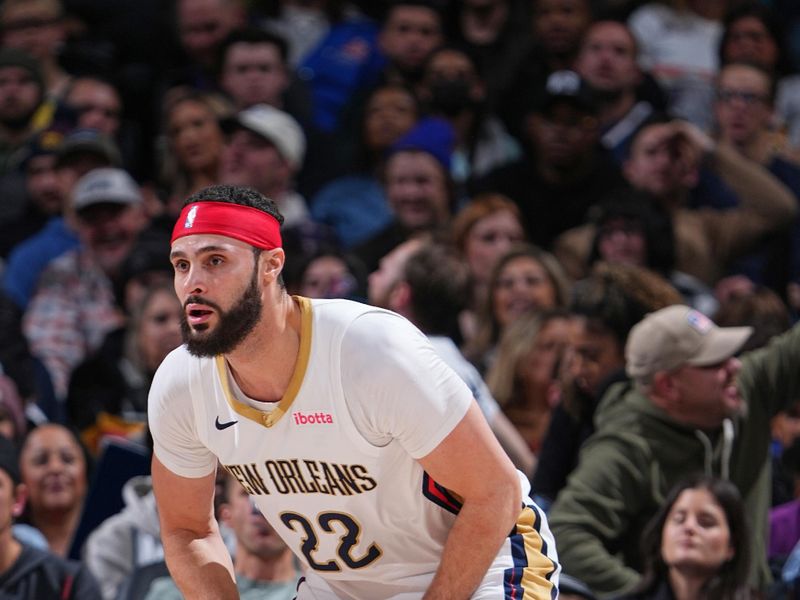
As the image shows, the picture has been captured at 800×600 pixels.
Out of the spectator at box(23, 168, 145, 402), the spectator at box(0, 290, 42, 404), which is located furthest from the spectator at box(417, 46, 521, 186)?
the spectator at box(0, 290, 42, 404)

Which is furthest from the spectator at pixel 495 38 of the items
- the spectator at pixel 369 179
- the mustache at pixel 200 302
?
the mustache at pixel 200 302

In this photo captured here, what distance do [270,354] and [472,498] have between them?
0.63m

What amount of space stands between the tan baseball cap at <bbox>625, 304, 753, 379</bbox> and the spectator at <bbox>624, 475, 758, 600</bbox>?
54cm

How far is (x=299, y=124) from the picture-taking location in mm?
10086

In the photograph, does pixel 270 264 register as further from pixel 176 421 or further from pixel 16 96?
pixel 16 96

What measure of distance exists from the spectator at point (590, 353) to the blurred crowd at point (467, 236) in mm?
13

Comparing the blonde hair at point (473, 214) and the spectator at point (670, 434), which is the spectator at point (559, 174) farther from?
the spectator at point (670, 434)

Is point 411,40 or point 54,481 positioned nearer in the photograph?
point 54,481

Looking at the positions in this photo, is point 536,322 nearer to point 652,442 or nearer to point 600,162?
point 652,442

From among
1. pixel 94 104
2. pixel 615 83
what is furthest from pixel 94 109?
pixel 615 83

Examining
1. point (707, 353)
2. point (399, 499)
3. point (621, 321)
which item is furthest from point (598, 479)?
point (399, 499)

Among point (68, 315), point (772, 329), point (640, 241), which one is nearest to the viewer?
point (772, 329)

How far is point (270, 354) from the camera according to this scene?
3.88m

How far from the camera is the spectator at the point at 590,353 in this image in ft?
20.7
